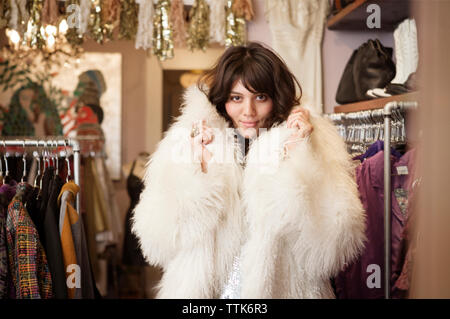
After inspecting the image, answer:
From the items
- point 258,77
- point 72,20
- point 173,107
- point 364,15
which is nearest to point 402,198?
point 258,77

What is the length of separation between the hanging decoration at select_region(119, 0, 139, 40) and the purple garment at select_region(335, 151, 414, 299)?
4.51ft

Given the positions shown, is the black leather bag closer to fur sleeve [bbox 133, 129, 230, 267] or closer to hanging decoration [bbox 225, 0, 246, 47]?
hanging decoration [bbox 225, 0, 246, 47]

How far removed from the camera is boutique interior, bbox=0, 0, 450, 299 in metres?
0.46

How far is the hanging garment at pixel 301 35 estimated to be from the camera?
7.14ft

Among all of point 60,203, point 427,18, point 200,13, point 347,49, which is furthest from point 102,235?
point 427,18

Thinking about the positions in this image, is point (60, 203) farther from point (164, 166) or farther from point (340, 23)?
point (340, 23)

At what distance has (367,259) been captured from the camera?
1.44 metres

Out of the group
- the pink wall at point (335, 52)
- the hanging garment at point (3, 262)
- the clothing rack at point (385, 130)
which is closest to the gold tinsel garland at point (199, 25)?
the pink wall at point (335, 52)

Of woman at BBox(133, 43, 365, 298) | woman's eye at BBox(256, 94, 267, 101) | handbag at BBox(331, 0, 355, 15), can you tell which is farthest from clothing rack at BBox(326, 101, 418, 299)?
handbag at BBox(331, 0, 355, 15)

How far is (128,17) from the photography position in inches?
85.6

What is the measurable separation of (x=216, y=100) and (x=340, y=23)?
128 cm

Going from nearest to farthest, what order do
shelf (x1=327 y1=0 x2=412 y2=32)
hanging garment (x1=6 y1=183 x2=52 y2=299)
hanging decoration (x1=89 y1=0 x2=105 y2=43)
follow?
hanging garment (x1=6 y1=183 x2=52 y2=299), shelf (x1=327 y1=0 x2=412 y2=32), hanging decoration (x1=89 y1=0 x2=105 y2=43)

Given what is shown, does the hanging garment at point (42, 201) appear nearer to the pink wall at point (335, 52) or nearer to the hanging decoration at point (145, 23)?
the hanging decoration at point (145, 23)

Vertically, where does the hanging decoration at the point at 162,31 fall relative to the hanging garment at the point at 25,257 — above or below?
above
